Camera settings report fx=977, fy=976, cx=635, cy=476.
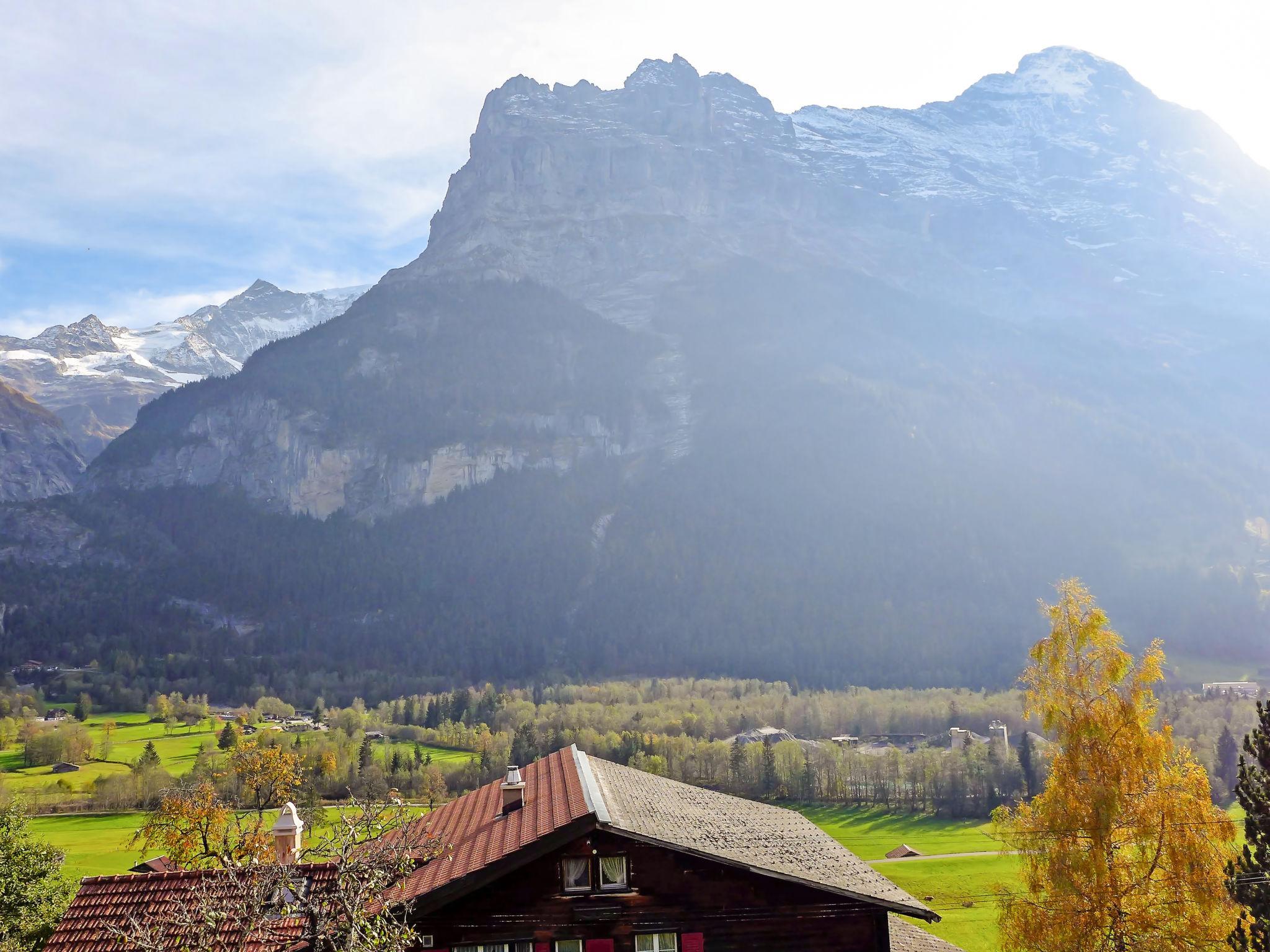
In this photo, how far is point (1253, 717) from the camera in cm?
12262

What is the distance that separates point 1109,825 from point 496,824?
14286mm

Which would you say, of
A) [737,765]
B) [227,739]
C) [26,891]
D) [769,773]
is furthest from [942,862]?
[227,739]

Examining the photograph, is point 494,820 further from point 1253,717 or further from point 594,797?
point 1253,717

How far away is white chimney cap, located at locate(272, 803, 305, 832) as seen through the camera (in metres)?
23.5

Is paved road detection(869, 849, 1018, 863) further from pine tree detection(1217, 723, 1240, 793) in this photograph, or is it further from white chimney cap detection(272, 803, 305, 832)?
white chimney cap detection(272, 803, 305, 832)

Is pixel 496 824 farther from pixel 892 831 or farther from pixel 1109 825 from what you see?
pixel 892 831

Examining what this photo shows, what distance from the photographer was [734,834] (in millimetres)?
25062

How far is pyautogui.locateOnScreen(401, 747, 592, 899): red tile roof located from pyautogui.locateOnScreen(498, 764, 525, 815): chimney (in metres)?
0.22

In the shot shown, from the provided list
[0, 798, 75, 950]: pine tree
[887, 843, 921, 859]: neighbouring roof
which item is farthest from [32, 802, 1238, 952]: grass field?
[0, 798, 75, 950]: pine tree

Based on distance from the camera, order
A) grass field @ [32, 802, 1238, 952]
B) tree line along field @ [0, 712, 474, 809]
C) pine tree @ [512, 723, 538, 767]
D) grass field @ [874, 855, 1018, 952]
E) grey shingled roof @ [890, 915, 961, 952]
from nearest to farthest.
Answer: grey shingled roof @ [890, 915, 961, 952]
grass field @ [874, 855, 1018, 952]
grass field @ [32, 802, 1238, 952]
tree line along field @ [0, 712, 474, 809]
pine tree @ [512, 723, 538, 767]

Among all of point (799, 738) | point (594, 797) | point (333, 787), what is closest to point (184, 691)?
point (333, 787)

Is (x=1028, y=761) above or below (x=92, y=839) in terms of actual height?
below

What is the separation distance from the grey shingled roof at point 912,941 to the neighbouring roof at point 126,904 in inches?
608

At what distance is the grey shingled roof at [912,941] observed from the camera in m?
26.8
